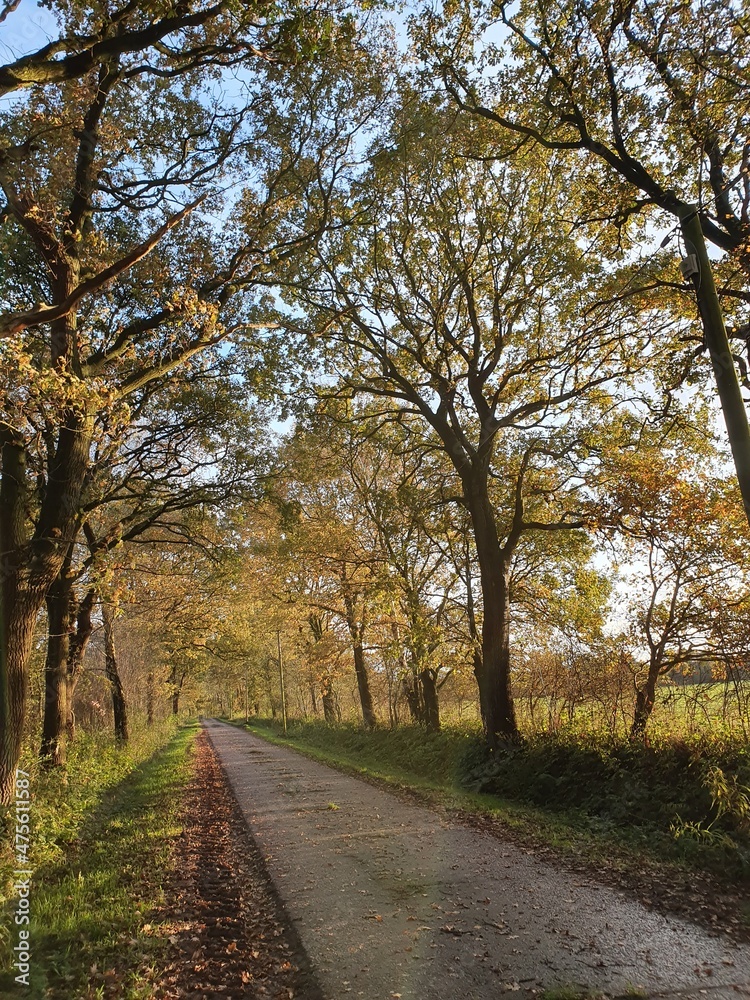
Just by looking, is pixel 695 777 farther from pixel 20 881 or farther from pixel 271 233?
pixel 271 233

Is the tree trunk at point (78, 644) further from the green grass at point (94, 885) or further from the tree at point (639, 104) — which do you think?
the tree at point (639, 104)

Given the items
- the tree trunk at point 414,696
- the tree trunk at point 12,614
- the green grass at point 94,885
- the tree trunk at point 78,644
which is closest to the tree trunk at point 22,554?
the tree trunk at point 12,614

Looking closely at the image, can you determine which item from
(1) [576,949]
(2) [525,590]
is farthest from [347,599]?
(1) [576,949]

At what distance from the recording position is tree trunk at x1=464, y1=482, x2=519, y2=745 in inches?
486

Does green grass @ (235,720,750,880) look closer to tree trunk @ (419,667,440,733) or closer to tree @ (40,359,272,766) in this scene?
tree trunk @ (419,667,440,733)

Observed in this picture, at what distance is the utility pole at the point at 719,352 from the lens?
5531 mm

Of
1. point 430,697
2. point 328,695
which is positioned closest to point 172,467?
point 430,697

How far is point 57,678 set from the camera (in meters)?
12.4

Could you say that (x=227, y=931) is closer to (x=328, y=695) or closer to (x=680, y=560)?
(x=680, y=560)

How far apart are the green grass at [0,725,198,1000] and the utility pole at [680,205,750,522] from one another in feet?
21.9

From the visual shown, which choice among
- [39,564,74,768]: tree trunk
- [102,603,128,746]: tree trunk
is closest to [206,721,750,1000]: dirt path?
[39,564,74,768]: tree trunk

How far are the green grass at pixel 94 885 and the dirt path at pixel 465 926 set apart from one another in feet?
4.67

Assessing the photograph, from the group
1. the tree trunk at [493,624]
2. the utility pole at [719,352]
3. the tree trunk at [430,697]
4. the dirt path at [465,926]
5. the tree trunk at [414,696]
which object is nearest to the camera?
the dirt path at [465,926]

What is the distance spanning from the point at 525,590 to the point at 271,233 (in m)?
10.9
